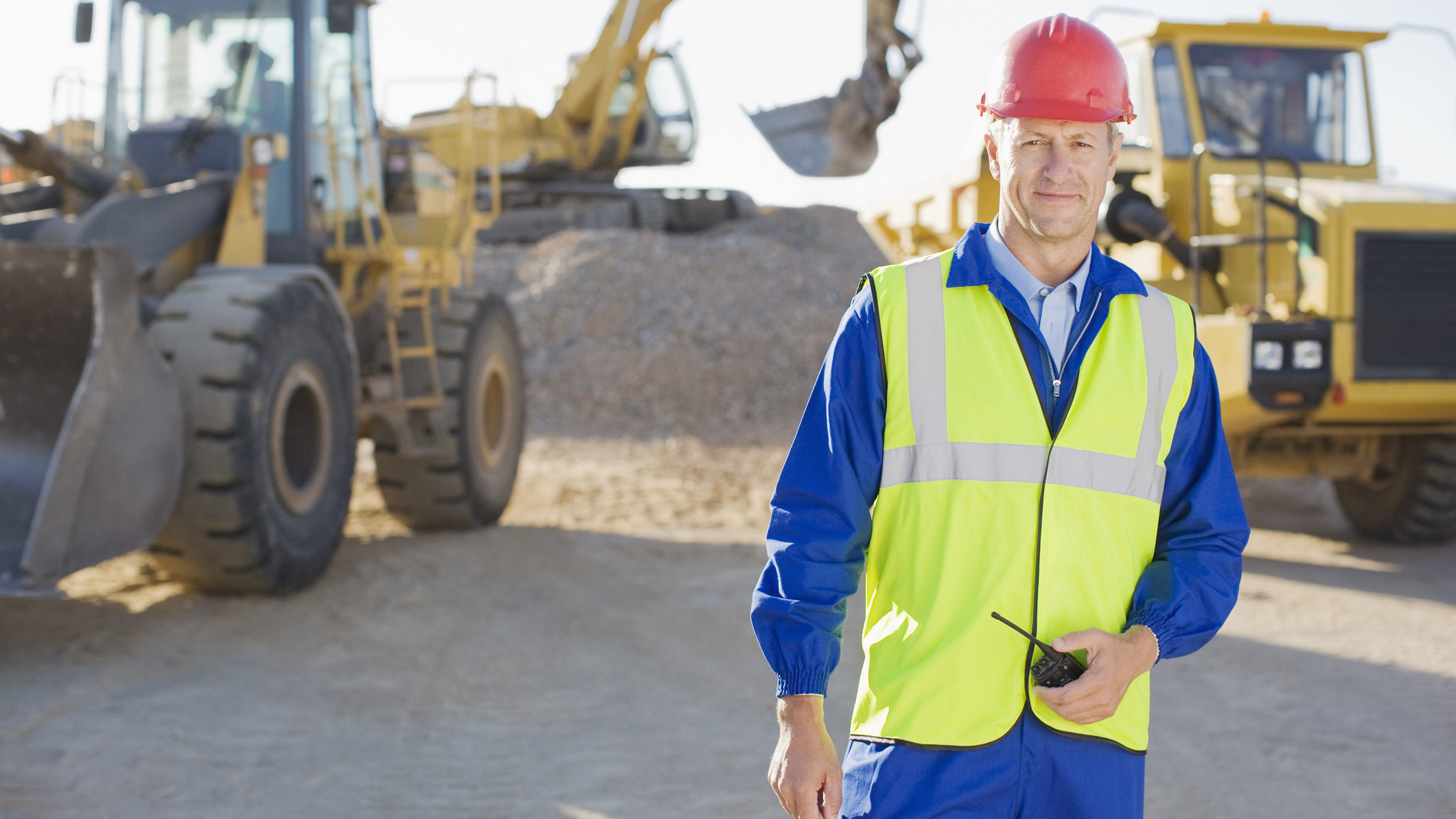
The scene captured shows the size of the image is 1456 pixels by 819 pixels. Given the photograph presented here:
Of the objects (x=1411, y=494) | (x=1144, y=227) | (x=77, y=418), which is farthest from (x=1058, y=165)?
(x=1411, y=494)

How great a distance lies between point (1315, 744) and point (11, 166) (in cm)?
654

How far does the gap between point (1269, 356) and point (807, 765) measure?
19.2 ft

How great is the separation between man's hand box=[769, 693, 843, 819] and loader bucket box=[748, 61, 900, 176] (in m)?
7.04

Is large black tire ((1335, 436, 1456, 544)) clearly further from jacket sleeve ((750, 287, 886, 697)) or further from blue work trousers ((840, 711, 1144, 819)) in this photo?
jacket sleeve ((750, 287, 886, 697))

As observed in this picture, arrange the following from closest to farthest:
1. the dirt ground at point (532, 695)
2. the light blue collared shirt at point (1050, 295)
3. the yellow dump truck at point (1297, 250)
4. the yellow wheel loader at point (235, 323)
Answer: the light blue collared shirt at point (1050, 295), the dirt ground at point (532, 695), the yellow wheel loader at point (235, 323), the yellow dump truck at point (1297, 250)

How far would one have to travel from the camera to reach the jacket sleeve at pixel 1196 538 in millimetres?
1962

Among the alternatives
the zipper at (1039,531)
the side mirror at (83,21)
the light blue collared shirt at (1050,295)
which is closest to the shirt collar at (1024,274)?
the light blue collared shirt at (1050,295)

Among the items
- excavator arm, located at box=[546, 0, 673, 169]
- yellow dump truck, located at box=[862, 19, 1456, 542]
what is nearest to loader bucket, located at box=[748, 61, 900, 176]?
yellow dump truck, located at box=[862, 19, 1456, 542]

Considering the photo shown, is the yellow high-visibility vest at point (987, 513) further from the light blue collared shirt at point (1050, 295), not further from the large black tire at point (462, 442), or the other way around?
the large black tire at point (462, 442)

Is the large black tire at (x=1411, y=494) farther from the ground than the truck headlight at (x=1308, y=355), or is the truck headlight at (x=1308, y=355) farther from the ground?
the truck headlight at (x=1308, y=355)

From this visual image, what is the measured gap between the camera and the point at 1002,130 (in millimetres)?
2064

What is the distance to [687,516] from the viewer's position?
9703 millimetres

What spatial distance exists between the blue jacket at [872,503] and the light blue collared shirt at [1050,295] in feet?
0.07

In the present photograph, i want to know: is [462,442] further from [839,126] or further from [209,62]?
[839,126]
